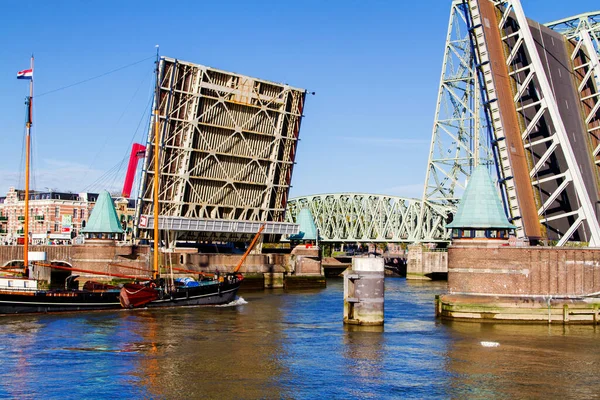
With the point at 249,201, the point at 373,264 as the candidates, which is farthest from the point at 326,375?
the point at 249,201

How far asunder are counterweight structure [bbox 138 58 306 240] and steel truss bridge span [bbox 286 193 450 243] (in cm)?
3283

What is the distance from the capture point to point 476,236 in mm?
42406

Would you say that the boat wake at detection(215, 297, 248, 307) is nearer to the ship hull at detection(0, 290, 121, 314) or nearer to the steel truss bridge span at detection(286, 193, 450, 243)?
the ship hull at detection(0, 290, 121, 314)

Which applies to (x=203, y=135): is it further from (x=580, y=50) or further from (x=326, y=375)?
(x=326, y=375)

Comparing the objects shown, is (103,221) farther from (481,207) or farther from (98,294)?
(481,207)

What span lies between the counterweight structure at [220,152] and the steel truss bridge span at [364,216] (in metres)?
32.8

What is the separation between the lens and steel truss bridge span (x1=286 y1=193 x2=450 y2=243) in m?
108

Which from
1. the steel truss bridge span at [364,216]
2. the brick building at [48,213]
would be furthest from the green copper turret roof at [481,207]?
the brick building at [48,213]

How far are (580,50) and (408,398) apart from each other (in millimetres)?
42821

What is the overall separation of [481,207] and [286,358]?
15800mm

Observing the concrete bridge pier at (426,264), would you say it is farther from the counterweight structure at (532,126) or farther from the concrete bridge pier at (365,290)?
the concrete bridge pier at (365,290)

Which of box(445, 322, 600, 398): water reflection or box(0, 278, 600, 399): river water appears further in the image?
box(445, 322, 600, 398): water reflection

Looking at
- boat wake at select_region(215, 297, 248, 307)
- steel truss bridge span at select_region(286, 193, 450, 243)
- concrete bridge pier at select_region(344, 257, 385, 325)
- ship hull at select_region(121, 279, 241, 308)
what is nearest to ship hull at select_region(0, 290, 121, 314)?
ship hull at select_region(121, 279, 241, 308)

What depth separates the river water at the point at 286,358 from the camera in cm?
2600
